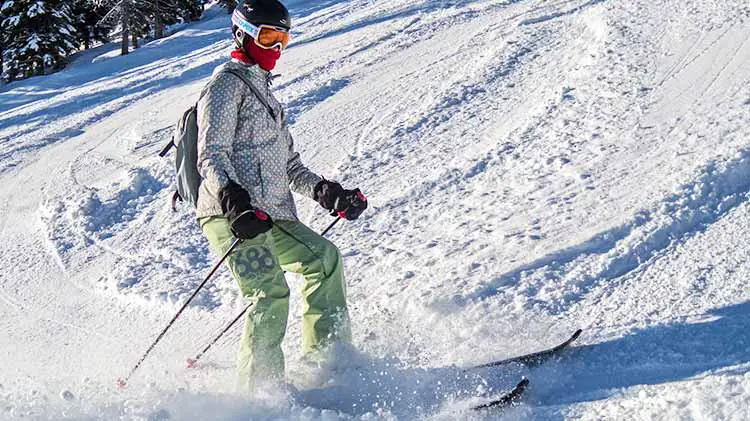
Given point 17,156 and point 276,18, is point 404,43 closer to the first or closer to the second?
point 17,156

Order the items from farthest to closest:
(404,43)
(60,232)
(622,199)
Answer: (404,43)
(60,232)
(622,199)

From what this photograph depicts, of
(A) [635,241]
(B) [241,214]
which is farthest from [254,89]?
(A) [635,241]

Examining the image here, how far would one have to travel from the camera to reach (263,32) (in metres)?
3.39

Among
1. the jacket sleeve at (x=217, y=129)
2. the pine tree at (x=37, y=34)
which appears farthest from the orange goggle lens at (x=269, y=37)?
the pine tree at (x=37, y=34)

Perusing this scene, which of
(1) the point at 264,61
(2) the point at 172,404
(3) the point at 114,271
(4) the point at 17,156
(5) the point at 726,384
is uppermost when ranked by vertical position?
(1) the point at 264,61

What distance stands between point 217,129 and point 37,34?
96.5 ft

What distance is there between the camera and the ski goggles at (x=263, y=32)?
338 centimetres

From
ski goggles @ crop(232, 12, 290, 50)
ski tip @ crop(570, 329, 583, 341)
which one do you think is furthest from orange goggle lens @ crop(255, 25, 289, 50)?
ski tip @ crop(570, 329, 583, 341)

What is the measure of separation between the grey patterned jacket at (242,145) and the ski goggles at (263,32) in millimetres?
123

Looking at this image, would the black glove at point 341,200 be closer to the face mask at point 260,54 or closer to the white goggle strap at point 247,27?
the face mask at point 260,54

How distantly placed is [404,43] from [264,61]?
26.9ft

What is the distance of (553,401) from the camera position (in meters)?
3.23

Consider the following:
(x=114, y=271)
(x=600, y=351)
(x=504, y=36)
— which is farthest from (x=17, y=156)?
(x=600, y=351)

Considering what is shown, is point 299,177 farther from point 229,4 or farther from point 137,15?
point 229,4
